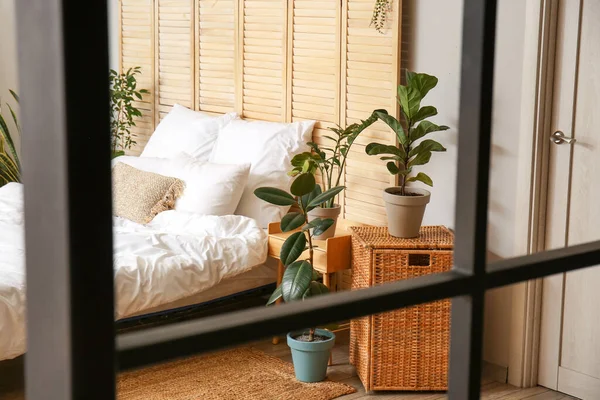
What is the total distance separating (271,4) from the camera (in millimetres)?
4562

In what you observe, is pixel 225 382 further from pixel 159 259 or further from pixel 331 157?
pixel 331 157

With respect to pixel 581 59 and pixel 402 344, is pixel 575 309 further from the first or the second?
pixel 581 59

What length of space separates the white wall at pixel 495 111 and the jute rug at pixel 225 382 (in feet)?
2.49

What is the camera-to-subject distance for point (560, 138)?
3.50m

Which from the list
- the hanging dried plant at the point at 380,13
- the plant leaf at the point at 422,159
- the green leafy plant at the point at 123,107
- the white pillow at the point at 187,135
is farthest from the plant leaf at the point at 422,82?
the green leafy plant at the point at 123,107

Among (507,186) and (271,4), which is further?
(271,4)

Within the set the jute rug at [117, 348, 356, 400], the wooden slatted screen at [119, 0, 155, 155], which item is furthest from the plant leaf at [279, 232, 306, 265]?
the wooden slatted screen at [119, 0, 155, 155]

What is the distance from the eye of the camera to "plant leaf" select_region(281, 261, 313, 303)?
3596 millimetres

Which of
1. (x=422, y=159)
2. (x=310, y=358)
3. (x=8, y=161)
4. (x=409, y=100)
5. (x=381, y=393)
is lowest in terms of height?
(x=381, y=393)

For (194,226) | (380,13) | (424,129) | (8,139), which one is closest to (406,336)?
(424,129)

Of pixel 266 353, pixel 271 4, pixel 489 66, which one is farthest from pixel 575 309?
pixel 489 66

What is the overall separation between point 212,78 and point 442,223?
1764mm

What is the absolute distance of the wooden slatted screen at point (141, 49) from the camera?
5.42 m

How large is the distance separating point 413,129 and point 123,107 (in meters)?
2.52
